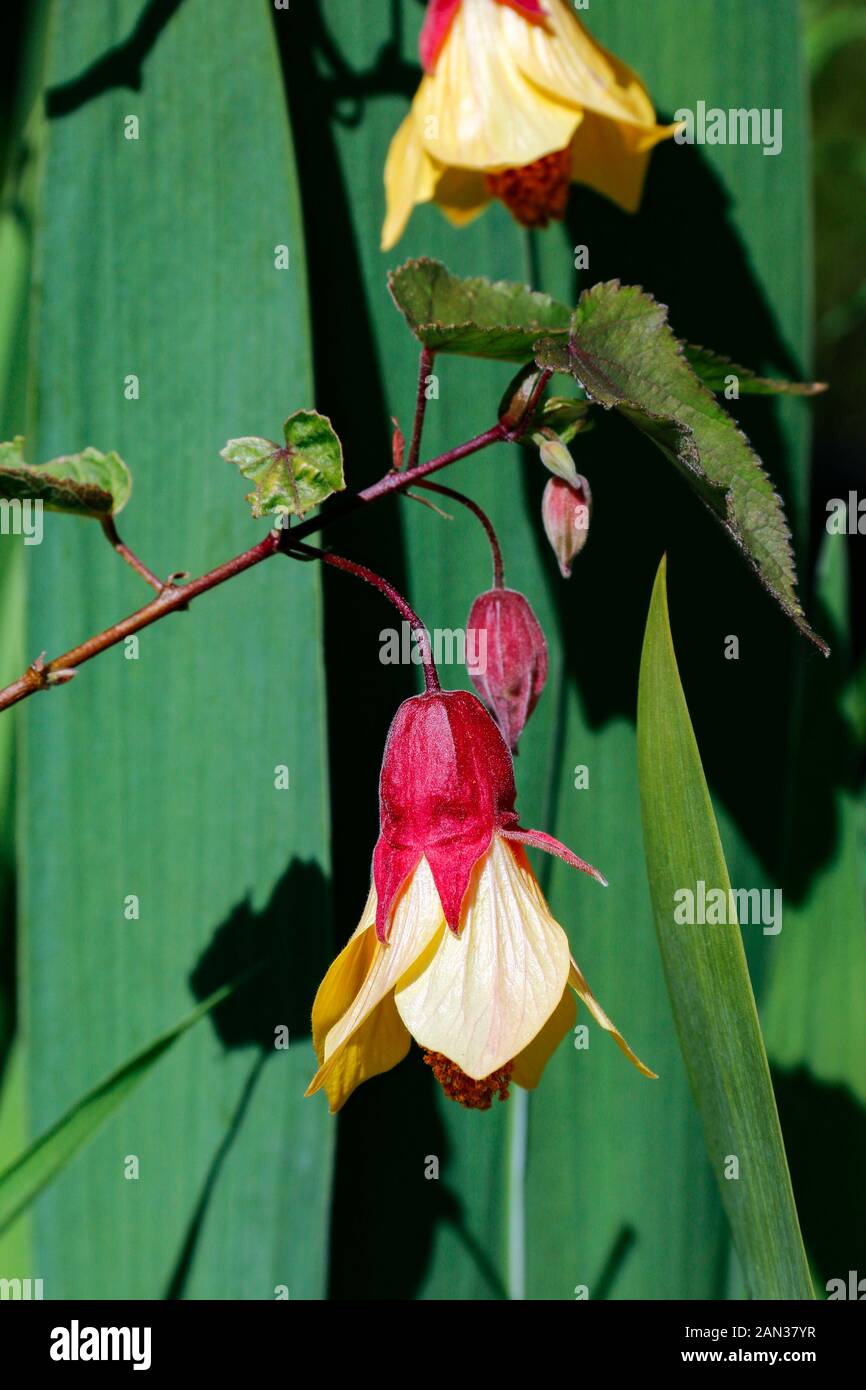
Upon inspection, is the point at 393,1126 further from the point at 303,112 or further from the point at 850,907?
the point at 303,112

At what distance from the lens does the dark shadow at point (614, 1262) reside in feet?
2.47

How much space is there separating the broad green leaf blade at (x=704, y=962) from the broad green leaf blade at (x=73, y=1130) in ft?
0.73

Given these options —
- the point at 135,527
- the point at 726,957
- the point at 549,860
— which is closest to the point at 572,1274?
the point at 549,860

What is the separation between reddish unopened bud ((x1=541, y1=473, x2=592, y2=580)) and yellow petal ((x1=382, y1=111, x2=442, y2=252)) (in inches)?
7.6

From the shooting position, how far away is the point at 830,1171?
74 cm

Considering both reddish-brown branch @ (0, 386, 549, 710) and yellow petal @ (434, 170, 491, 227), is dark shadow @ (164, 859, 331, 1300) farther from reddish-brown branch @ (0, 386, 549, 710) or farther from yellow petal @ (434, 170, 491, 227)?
yellow petal @ (434, 170, 491, 227)

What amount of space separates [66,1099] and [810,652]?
0.56 meters

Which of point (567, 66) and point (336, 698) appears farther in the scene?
point (336, 698)

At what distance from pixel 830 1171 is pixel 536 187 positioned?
0.63 m

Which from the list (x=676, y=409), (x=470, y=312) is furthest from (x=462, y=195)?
(x=676, y=409)

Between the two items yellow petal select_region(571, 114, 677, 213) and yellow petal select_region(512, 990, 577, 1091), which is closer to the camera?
yellow petal select_region(512, 990, 577, 1091)

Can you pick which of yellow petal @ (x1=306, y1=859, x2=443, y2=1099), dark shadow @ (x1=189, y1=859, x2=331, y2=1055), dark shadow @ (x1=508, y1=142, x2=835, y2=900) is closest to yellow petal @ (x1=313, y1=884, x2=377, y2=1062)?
yellow petal @ (x1=306, y1=859, x2=443, y2=1099)

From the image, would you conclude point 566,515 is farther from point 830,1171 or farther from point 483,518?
point 830,1171

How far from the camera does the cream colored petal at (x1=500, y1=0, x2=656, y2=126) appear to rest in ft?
1.77
